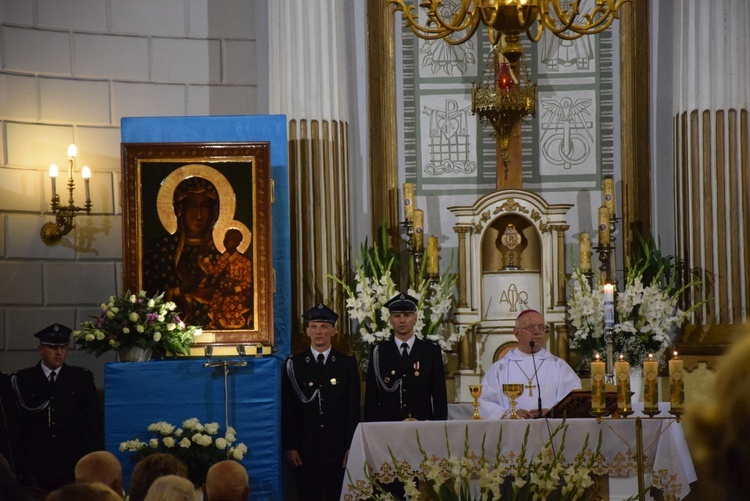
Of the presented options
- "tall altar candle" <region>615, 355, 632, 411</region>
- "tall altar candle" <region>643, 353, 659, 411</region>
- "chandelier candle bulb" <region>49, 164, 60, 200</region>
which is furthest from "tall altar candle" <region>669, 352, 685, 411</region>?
"chandelier candle bulb" <region>49, 164, 60, 200</region>

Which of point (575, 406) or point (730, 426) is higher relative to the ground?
point (730, 426)

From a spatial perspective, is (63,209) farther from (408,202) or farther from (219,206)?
(408,202)

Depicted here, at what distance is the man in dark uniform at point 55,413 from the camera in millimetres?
7527

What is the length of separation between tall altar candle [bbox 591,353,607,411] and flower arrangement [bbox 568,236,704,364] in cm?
242

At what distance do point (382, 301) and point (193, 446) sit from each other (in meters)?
1.86

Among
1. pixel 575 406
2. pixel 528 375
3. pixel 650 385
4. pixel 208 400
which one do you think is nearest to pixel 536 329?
pixel 528 375

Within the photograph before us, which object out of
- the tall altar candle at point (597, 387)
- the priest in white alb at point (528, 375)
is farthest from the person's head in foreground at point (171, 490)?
the priest in white alb at point (528, 375)

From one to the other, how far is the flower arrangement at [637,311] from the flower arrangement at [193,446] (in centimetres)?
277

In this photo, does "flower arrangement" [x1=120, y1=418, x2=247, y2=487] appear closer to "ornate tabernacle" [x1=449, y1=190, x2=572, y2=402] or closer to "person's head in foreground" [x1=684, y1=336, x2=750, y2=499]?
"ornate tabernacle" [x1=449, y1=190, x2=572, y2=402]

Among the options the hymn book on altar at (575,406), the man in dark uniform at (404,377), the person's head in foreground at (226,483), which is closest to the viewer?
the person's head in foreground at (226,483)

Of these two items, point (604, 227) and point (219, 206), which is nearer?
point (219, 206)

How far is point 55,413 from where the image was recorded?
300 inches

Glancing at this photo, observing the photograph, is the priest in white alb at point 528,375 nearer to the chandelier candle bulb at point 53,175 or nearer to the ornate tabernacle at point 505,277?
the ornate tabernacle at point 505,277

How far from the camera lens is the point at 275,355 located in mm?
8266
